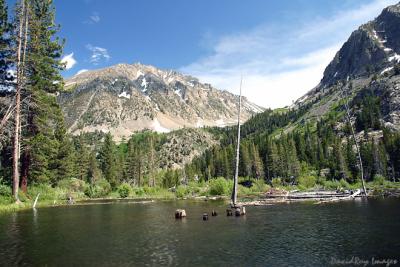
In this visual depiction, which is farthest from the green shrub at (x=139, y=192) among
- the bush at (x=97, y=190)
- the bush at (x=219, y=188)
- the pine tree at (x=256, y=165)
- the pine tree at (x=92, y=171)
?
the pine tree at (x=256, y=165)

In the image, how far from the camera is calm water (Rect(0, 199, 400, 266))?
2002 centimetres

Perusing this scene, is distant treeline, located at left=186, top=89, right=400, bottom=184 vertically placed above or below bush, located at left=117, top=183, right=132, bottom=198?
above

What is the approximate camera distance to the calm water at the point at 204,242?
2002cm

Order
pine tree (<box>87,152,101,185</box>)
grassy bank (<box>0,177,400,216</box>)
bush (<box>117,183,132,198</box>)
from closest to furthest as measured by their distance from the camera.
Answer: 1. grassy bank (<box>0,177,400,216</box>)
2. bush (<box>117,183,132,198</box>)
3. pine tree (<box>87,152,101,185</box>)

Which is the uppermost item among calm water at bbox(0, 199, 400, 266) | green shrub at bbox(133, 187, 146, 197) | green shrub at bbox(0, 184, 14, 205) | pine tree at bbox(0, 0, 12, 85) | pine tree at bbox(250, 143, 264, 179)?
pine tree at bbox(0, 0, 12, 85)

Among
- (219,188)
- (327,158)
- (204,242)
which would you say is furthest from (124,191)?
(327,158)

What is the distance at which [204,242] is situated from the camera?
25203 mm

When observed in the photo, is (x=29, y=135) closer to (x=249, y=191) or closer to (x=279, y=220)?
(x=279, y=220)

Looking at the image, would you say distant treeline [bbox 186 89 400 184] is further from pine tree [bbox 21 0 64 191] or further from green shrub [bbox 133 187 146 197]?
pine tree [bbox 21 0 64 191]

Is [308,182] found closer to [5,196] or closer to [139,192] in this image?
[139,192]

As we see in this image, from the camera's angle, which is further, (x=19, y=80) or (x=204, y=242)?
(x=19, y=80)

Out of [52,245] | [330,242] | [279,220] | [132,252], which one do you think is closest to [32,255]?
[52,245]

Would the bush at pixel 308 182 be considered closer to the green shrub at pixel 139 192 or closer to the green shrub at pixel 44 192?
the green shrub at pixel 139 192

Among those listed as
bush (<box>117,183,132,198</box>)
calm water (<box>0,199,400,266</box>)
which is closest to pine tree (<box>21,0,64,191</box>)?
calm water (<box>0,199,400,266</box>)
